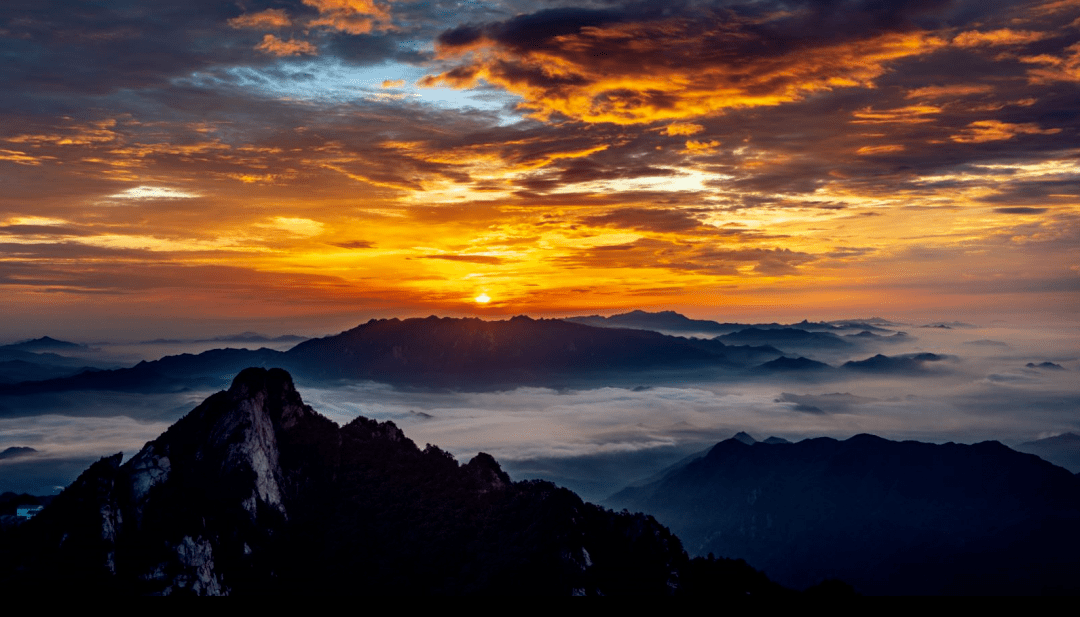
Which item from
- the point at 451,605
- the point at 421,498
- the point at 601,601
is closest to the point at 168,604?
the point at 451,605

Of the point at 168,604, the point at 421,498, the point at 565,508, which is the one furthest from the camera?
the point at 421,498

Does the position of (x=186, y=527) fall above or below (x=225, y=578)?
above

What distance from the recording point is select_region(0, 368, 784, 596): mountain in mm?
84312

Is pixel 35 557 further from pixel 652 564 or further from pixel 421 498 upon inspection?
pixel 652 564

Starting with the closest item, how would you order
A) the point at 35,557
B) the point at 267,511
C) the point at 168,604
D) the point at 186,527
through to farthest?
the point at 168,604 → the point at 35,557 → the point at 186,527 → the point at 267,511

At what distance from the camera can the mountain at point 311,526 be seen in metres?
84.3

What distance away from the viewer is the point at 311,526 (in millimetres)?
103438

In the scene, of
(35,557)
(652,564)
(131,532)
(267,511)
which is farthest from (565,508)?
(35,557)

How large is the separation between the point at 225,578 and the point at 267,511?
12.7m

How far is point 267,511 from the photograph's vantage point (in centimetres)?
10144

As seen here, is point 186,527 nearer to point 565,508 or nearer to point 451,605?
point 565,508

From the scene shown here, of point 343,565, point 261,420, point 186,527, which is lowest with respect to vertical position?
point 343,565

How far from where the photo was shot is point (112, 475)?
9188 cm

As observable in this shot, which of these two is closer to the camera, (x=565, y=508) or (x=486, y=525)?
(x=565, y=508)
